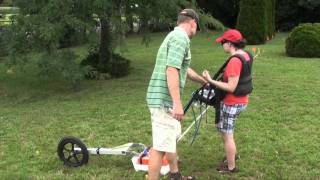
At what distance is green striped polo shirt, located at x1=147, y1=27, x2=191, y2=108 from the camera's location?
191 inches

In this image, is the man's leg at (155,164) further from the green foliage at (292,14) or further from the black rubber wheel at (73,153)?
the green foliage at (292,14)

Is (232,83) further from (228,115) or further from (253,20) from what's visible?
(253,20)

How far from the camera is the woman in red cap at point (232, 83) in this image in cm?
555

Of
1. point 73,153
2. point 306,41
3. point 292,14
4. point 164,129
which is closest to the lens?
point 164,129

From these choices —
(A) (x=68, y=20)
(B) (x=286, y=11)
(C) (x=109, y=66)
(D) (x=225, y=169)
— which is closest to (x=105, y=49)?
(C) (x=109, y=66)

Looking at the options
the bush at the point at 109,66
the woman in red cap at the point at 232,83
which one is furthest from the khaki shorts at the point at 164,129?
the bush at the point at 109,66

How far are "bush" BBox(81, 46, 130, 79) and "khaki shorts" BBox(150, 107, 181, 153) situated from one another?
7.66 metres

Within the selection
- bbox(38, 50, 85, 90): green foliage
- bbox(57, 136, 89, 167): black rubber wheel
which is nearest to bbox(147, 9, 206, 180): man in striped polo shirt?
bbox(57, 136, 89, 167): black rubber wheel

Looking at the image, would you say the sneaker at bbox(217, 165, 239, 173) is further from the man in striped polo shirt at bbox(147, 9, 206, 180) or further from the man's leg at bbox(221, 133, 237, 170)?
the man in striped polo shirt at bbox(147, 9, 206, 180)

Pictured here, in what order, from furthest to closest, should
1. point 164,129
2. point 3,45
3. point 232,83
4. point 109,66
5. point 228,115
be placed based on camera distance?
1. point 109,66
2. point 3,45
3. point 228,115
4. point 232,83
5. point 164,129

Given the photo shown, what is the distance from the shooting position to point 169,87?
4.81m

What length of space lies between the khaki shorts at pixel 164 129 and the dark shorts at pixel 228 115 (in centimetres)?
89

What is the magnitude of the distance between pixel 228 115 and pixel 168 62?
125cm

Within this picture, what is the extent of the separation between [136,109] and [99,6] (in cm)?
239
